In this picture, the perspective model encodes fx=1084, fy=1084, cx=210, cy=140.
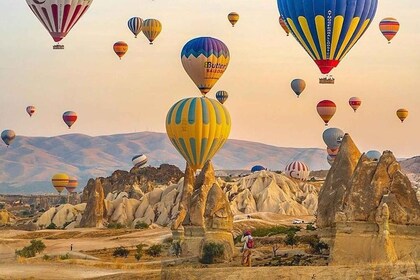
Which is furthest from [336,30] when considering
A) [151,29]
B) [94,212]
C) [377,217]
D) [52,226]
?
[151,29]

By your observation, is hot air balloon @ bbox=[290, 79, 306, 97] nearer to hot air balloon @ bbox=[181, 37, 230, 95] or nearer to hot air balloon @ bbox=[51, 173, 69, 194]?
hot air balloon @ bbox=[181, 37, 230, 95]

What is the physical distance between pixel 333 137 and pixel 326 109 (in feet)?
87.6

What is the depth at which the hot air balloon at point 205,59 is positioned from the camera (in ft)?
289

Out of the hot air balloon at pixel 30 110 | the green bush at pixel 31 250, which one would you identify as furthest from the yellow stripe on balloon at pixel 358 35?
the hot air balloon at pixel 30 110

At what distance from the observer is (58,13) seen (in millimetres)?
74625

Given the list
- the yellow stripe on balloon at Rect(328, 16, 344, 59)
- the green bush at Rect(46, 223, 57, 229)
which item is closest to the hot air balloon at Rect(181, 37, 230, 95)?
the green bush at Rect(46, 223, 57, 229)

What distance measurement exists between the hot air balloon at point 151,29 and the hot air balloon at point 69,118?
14564 mm

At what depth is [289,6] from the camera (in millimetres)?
61594

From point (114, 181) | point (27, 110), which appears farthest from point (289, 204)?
point (27, 110)

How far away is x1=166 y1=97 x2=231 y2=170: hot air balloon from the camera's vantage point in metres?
75.8

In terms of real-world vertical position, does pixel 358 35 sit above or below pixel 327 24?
below

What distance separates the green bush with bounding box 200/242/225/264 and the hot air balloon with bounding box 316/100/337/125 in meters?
61.2

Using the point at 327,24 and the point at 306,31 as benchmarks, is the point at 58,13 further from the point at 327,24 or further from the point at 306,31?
the point at 327,24

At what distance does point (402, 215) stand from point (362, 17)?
2602 centimetres
